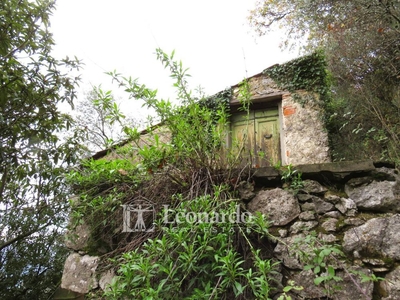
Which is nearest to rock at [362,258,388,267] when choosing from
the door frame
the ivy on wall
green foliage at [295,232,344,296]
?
green foliage at [295,232,344,296]

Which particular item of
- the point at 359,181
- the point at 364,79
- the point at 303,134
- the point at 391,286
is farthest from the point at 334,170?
the point at 364,79

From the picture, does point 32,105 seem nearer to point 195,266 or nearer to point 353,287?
point 195,266

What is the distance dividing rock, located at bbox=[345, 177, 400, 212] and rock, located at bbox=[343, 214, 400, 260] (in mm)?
75

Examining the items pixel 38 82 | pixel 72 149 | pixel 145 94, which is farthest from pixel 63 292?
pixel 38 82

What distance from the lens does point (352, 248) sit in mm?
1306

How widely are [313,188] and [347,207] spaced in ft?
0.69

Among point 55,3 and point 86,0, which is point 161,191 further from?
point 86,0

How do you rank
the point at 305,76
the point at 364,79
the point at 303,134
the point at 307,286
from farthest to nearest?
the point at 305,76
the point at 303,134
the point at 364,79
the point at 307,286

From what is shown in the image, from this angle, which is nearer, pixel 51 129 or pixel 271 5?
pixel 51 129

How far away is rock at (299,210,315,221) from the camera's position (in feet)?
4.79

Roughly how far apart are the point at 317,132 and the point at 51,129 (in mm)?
3689

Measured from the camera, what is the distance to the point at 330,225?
4.61 ft

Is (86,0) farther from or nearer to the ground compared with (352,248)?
farther from the ground

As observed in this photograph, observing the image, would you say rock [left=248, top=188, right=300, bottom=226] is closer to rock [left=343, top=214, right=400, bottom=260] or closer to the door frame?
rock [left=343, top=214, right=400, bottom=260]
